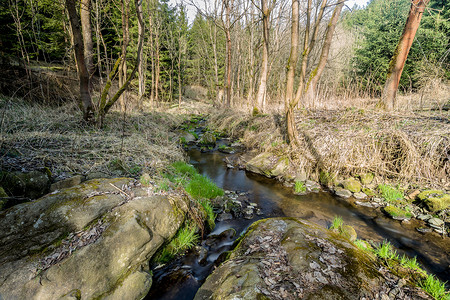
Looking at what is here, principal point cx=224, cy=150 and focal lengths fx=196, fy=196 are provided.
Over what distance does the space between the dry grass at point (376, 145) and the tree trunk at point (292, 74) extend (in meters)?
0.50

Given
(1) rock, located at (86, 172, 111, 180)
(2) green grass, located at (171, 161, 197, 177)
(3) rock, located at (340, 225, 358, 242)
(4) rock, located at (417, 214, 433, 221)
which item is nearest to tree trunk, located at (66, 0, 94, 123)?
(2) green grass, located at (171, 161, 197, 177)

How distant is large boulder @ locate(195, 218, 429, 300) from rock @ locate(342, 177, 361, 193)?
128 inches

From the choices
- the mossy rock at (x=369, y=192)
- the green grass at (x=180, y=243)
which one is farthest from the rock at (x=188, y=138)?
the mossy rock at (x=369, y=192)

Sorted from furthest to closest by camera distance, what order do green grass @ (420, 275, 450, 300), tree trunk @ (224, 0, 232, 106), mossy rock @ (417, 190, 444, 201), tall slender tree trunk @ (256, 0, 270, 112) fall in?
1. tree trunk @ (224, 0, 232, 106)
2. tall slender tree trunk @ (256, 0, 270, 112)
3. mossy rock @ (417, 190, 444, 201)
4. green grass @ (420, 275, 450, 300)

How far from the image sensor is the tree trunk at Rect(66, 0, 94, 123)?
5020mm

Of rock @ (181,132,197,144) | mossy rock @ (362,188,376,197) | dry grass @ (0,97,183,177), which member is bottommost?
mossy rock @ (362,188,376,197)

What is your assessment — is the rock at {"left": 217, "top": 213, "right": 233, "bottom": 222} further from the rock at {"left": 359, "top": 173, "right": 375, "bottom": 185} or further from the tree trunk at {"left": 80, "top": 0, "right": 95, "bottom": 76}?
the tree trunk at {"left": 80, "top": 0, "right": 95, "bottom": 76}

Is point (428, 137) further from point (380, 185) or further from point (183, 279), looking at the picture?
point (183, 279)

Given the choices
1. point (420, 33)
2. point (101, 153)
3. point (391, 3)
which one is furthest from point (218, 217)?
point (391, 3)

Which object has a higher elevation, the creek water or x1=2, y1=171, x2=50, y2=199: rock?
x1=2, y1=171, x2=50, y2=199: rock

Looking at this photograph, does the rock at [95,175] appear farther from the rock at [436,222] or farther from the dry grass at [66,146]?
the rock at [436,222]

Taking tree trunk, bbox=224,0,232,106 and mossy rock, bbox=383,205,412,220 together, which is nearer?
mossy rock, bbox=383,205,412,220

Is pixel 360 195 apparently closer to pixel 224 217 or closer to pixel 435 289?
pixel 435 289

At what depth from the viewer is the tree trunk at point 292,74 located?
580 centimetres
